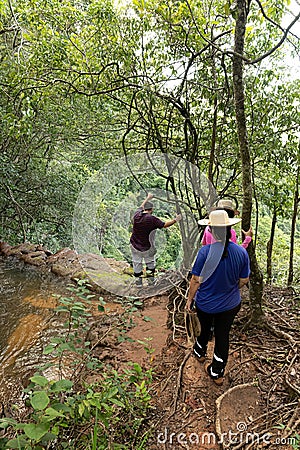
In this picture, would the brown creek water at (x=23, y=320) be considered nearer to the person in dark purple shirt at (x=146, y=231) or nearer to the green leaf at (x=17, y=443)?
the green leaf at (x=17, y=443)

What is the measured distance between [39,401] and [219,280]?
1.37 meters

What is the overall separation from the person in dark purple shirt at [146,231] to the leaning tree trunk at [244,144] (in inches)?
39.5

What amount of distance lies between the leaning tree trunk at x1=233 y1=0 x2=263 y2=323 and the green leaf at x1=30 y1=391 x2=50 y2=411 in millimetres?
1917

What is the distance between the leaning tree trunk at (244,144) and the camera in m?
2.38

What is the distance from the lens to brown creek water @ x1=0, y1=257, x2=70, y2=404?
124 inches

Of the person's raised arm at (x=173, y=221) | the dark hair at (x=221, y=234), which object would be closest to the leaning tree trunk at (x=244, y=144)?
the dark hair at (x=221, y=234)

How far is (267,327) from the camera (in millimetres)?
2961

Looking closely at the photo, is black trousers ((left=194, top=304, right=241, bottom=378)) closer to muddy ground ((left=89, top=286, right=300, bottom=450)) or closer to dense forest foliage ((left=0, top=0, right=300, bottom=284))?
muddy ground ((left=89, top=286, right=300, bottom=450))

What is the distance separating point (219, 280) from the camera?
7.55 feet

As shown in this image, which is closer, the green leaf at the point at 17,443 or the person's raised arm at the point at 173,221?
the green leaf at the point at 17,443

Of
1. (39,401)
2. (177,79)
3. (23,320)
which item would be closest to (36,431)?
(39,401)

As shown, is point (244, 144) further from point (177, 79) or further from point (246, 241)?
point (177, 79)

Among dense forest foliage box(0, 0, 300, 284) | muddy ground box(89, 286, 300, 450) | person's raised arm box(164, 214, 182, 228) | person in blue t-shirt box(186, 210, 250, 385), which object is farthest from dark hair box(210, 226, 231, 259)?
person's raised arm box(164, 214, 182, 228)

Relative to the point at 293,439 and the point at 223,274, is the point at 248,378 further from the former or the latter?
the point at 223,274
